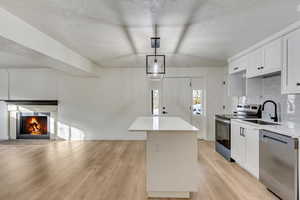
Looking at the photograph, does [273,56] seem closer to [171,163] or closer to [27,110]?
[171,163]

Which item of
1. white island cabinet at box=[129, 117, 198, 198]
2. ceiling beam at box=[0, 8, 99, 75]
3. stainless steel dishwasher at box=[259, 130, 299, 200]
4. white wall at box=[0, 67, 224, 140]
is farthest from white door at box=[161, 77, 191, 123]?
white island cabinet at box=[129, 117, 198, 198]

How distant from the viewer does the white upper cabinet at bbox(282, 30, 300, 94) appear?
2.80 m

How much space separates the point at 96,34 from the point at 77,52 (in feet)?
4.92

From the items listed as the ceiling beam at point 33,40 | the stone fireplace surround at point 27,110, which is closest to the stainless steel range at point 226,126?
Result: the ceiling beam at point 33,40

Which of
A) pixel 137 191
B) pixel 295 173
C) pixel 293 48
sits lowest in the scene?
pixel 137 191

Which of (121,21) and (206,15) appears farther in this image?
(121,21)

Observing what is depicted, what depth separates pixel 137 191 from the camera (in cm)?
289

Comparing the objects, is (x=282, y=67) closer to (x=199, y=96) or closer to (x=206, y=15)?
(x=206, y=15)

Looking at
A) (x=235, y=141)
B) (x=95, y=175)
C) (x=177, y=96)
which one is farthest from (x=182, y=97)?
(x=95, y=175)

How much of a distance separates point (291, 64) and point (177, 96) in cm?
371

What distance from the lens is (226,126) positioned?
4395mm

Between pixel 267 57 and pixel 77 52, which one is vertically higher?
pixel 77 52

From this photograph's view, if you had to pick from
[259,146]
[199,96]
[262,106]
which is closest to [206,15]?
[259,146]

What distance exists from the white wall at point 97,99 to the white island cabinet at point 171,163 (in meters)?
3.72
